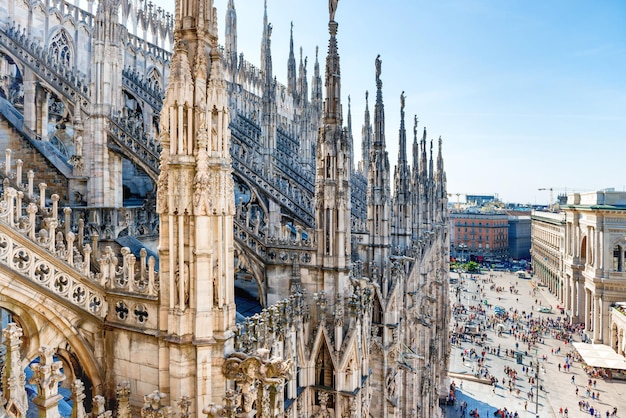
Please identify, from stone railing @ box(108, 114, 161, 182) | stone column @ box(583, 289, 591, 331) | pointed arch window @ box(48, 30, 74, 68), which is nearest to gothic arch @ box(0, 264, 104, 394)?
stone railing @ box(108, 114, 161, 182)

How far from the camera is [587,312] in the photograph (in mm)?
45875

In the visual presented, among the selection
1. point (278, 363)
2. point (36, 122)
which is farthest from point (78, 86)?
point (278, 363)

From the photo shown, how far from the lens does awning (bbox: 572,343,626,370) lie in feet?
115

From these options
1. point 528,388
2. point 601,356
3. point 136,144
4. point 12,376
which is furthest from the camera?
point 601,356

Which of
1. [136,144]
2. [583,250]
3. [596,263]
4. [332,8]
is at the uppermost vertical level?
[332,8]

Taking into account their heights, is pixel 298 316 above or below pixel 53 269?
below

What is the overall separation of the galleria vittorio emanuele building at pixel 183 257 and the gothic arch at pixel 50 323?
0.02 m

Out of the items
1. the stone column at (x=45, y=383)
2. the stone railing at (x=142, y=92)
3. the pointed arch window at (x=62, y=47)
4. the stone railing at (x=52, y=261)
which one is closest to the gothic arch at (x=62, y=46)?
the pointed arch window at (x=62, y=47)

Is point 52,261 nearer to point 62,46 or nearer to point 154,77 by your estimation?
point 62,46

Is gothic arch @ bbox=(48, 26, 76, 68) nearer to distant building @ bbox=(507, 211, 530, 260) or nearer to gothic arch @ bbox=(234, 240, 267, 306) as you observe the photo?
gothic arch @ bbox=(234, 240, 267, 306)

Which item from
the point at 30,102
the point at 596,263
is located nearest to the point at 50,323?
the point at 30,102

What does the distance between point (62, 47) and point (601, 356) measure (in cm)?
4449

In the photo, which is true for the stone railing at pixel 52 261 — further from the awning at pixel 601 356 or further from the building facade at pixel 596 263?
the building facade at pixel 596 263

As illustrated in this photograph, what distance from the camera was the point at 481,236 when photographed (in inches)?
4023
